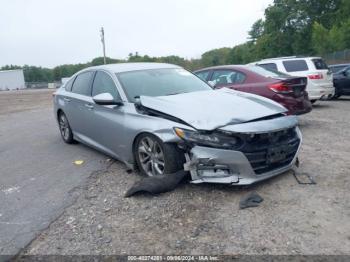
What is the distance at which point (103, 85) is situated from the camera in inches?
235

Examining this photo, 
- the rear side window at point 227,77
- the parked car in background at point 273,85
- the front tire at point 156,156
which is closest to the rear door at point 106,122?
the front tire at point 156,156

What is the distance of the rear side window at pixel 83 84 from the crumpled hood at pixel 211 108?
190 cm

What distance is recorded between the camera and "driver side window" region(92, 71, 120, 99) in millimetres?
5573

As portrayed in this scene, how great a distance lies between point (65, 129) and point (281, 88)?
14.5 feet

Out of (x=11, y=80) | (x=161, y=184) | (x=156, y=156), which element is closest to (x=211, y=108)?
(x=156, y=156)

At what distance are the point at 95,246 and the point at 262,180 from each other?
210 cm

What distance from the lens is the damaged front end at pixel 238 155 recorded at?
409cm

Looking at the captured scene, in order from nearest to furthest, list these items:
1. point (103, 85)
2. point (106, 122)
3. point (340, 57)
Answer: point (106, 122), point (103, 85), point (340, 57)

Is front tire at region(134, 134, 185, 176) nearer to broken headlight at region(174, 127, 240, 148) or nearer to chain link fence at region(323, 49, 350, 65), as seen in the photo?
broken headlight at region(174, 127, 240, 148)

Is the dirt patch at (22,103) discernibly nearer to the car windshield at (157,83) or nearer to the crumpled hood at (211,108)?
the car windshield at (157,83)

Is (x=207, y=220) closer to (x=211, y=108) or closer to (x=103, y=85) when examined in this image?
(x=211, y=108)

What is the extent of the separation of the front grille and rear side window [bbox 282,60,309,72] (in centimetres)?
774

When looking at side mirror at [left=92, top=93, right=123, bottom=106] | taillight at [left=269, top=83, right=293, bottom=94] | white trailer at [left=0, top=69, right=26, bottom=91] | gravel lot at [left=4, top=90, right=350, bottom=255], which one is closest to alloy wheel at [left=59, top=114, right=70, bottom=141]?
side mirror at [left=92, top=93, right=123, bottom=106]

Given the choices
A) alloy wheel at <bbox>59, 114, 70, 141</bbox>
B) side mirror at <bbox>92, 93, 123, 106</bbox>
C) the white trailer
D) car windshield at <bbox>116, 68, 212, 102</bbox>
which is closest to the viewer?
side mirror at <bbox>92, 93, 123, 106</bbox>
